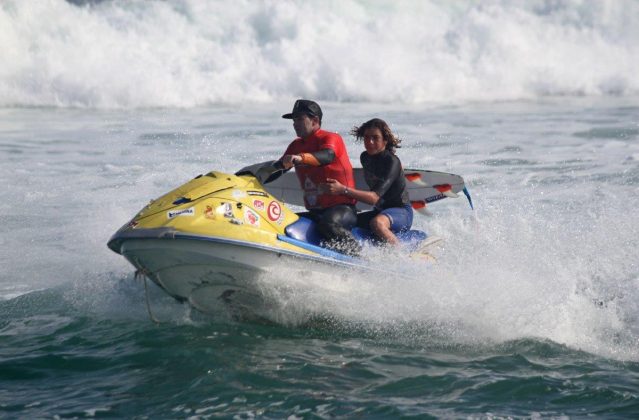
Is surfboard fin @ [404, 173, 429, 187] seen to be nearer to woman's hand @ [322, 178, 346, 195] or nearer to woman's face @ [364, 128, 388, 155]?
woman's face @ [364, 128, 388, 155]

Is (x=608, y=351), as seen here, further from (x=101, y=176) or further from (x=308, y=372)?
(x=101, y=176)

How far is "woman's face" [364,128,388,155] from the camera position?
22.3 feet

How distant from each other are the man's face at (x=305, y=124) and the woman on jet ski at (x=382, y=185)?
1.02 feet

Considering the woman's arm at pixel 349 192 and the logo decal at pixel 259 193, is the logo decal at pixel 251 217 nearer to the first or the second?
the logo decal at pixel 259 193

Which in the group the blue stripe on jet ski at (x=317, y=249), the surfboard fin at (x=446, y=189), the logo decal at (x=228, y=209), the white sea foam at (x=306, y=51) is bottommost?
the blue stripe on jet ski at (x=317, y=249)

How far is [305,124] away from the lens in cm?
679

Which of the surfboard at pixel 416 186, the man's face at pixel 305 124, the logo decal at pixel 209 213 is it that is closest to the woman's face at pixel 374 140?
the man's face at pixel 305 124

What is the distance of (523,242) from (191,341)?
9.74 ft

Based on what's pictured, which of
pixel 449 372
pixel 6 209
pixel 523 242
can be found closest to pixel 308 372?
pixel 449 372

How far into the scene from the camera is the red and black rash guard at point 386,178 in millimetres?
6816

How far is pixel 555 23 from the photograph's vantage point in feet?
85.5

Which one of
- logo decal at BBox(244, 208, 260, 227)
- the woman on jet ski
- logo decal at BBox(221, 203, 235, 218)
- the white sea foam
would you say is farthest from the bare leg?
the white sea foam

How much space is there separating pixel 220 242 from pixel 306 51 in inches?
697

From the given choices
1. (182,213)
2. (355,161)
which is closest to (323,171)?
(182,213)
